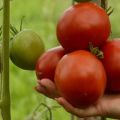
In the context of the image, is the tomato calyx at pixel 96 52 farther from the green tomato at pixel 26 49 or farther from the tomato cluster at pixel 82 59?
the green tomato at pixel 26 49

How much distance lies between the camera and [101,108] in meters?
1.25

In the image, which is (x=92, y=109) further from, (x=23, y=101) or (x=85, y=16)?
(x=23, y=101)

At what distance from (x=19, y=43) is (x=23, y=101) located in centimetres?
158

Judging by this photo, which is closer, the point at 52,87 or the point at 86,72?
the point at 86,72

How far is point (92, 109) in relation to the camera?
4.04 feet

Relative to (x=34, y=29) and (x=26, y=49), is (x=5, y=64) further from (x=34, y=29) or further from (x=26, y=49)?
(x=34, y=29)

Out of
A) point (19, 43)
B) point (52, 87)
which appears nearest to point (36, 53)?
point (19, 43)

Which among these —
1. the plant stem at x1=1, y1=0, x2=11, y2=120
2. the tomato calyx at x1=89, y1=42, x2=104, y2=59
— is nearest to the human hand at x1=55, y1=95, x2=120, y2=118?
the tomato calyx at x1=89, y1=42, x2=104, y2=59

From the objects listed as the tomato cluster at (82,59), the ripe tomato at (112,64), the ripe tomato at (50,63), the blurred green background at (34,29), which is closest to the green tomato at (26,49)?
the tomato cluster at (82,59)

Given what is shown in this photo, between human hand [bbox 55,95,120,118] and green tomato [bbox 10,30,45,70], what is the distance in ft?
0.83

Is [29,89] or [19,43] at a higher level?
[19,43]

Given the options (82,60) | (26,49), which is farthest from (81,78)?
(26,49)

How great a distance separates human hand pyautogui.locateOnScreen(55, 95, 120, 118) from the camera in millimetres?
1205

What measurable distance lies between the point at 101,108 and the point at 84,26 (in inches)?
7.3
